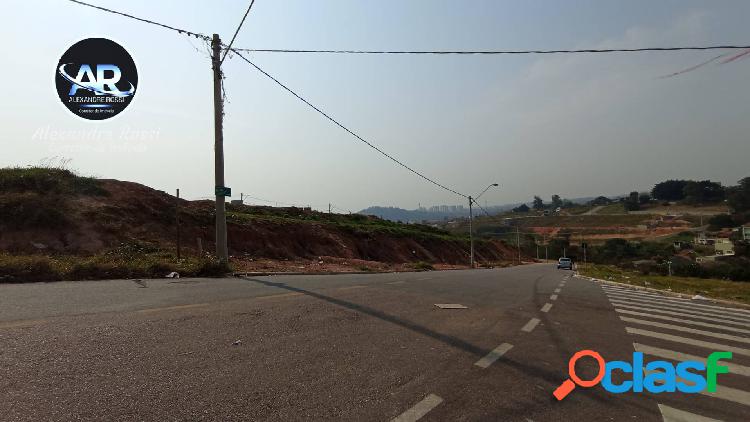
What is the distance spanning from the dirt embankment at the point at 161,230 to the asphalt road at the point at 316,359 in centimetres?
1056

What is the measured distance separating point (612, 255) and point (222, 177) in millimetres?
105478

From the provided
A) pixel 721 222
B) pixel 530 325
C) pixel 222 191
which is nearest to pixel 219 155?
pixel 222 191

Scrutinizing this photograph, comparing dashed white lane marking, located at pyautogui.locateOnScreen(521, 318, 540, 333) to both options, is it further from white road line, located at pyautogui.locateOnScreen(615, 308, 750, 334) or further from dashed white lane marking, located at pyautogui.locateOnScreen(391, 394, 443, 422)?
dashed white lane marking, located at pyautogui.locateOnScreen(391, 394, 443, 422)

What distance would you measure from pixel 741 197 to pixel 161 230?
163986 millimetres

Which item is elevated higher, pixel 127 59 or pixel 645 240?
pixel 127 59

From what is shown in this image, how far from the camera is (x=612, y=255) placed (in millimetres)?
101125

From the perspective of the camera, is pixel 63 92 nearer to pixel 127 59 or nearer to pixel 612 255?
pixel 127 59

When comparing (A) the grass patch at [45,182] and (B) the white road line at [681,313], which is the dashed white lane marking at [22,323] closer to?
(B) the white road line at [681,313]

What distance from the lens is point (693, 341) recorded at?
23.4 feet

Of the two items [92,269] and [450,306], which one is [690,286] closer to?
[450,306]

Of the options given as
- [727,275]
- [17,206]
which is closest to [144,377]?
[17,206]

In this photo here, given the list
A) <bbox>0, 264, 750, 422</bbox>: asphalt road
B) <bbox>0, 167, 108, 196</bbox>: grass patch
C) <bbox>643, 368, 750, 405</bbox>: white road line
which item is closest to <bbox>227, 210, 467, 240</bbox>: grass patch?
<bbox>0, 167, 108, 196</bbox>: grass patch

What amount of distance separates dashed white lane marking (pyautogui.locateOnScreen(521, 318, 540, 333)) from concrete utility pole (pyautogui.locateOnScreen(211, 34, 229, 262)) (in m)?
11.1

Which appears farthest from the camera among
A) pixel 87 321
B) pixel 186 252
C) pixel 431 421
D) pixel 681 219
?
pixel 681 219
